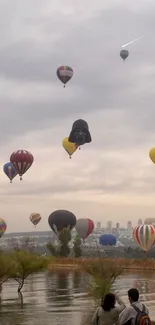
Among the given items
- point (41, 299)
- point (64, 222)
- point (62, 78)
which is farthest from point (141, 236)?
point (41, 299)

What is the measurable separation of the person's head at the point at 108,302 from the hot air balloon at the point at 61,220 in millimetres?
77332

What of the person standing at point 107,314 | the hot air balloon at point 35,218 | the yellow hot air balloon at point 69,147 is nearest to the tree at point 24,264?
the person standing at point 107,314

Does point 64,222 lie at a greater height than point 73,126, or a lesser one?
lesser

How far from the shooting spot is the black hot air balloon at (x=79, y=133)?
6260 cm

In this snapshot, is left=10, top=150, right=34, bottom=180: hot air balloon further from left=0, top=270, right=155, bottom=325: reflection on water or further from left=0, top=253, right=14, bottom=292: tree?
left=0, top=253, right=14, bottom=292: tree

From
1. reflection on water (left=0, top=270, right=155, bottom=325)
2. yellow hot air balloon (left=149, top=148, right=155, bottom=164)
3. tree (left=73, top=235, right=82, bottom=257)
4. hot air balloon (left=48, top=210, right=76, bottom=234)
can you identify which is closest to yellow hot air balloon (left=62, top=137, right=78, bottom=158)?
yellow hot air balloon (left=149, top=148, right=155, bottom=164)

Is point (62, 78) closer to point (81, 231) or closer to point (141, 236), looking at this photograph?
point (141, 236)

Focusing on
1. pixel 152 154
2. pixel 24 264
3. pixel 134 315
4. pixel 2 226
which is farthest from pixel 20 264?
pixel 2 226

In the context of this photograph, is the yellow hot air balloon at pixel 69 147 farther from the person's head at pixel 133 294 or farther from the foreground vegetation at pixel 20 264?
the person's head at pixel 133 294

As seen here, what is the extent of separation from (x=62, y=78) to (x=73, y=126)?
600cm

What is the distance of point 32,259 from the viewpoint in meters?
35.1

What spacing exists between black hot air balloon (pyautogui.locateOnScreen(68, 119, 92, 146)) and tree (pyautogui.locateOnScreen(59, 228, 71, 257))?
79.3 ft

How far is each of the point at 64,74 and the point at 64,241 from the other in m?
31.0

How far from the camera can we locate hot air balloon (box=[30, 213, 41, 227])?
Answer: 10700 centimetres
